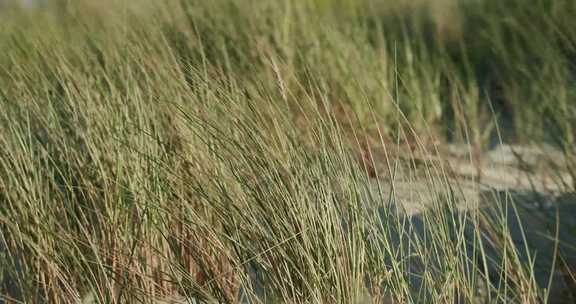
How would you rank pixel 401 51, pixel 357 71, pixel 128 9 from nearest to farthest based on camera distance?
pixel 128 9, pixel 357 71, pixel 401 51

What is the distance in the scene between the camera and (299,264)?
1.45 meters

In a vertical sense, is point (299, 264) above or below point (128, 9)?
below

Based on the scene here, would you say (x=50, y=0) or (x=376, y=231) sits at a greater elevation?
(x=50, y=0)

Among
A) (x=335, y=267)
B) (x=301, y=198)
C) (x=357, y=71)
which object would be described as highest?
(x=301, y=198)

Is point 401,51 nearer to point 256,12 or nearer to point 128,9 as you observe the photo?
point 256,12

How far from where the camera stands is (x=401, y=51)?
3732 mm

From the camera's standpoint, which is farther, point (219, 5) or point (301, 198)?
point (219, 5)

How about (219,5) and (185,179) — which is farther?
(219,5)

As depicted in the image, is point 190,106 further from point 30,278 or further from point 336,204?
point 30,278

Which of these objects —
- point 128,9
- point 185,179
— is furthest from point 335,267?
point 128,9

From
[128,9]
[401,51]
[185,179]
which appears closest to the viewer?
[185,179]

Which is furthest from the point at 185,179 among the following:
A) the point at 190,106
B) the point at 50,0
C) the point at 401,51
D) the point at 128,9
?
the point at 401,51

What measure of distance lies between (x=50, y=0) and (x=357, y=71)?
1.25 meters

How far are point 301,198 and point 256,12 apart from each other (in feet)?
5.65
